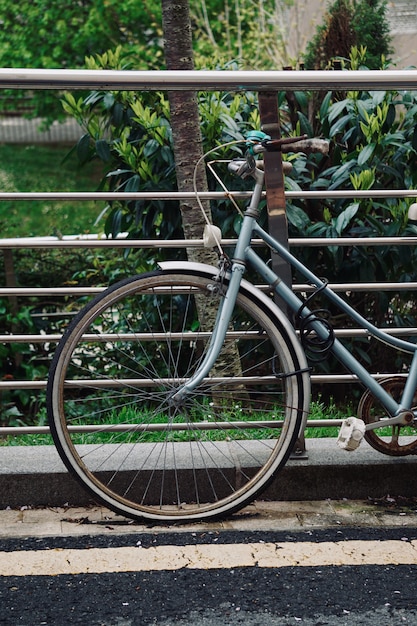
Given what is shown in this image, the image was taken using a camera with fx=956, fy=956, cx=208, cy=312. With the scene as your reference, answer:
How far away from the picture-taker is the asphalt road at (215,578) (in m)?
2.43

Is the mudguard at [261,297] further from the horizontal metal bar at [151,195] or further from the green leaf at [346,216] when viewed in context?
the green leaf at [346,216]

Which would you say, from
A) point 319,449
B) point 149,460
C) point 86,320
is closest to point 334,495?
point 319,449

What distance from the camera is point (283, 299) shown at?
119 inches

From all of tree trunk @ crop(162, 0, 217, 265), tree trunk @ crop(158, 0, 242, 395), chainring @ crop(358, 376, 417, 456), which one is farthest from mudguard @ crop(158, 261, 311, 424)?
tree trunk @ crop(162, 0, 217, 265)

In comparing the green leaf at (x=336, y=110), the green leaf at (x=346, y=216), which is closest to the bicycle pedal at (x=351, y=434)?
the green leaf at (x=346, y=216)

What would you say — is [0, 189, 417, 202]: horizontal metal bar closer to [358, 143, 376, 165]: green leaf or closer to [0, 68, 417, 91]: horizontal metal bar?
[0, 68, 417, 91]: horizontal metal bar

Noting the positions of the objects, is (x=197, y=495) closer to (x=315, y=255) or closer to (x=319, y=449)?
(x=319, y=449)

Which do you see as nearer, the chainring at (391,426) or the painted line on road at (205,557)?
the painted line on road at (205,557)

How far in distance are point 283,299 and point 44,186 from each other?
18242 millimetres

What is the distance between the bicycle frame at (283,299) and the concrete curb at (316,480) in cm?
21

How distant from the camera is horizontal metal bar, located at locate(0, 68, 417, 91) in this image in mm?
2869

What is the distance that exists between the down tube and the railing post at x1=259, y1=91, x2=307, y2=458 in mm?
110

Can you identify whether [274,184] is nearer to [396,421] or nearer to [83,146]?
[396,421]

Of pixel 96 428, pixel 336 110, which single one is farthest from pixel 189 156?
pixel 96 428
